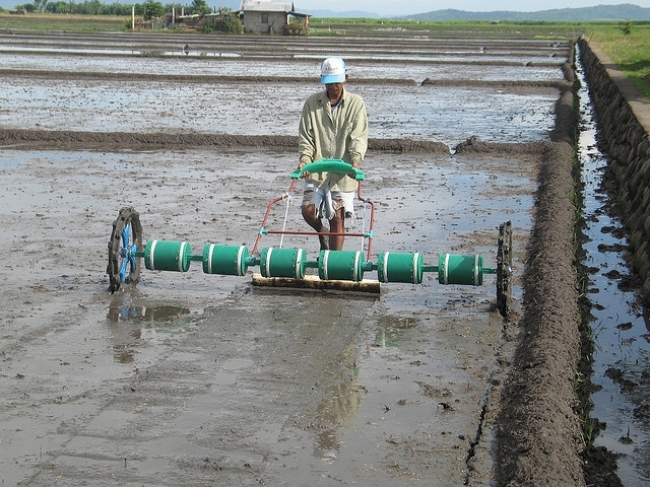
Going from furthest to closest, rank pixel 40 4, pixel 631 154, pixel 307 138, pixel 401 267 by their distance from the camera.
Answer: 1. pixel 40 4
2. pixel 631 154
3. pixel 307 138
4. pixel 401 267

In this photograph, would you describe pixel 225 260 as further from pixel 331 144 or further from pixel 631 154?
pixel 631 154

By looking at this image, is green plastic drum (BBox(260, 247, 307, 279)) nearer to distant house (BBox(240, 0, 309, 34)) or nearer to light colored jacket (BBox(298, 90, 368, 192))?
light colored jacket (BBox(298, 90, 368, 192))

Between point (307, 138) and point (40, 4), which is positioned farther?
point (40, 4)

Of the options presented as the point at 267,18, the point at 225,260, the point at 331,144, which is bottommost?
Answer: the point at 225,260

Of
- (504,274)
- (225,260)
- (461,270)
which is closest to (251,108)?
(225,260)

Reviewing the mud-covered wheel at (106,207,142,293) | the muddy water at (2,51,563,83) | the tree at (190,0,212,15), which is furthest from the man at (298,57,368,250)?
the tree at (190,0,212,15)

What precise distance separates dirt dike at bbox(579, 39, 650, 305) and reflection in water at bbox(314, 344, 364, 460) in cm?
322

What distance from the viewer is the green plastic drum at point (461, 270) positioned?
679cm

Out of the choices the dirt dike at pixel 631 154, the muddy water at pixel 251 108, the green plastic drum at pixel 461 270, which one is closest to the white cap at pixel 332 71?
the green plastic drum at pixel 461 270

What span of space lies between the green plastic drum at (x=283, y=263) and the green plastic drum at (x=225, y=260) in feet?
0.46

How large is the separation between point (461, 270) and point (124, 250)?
Answer: 7.91 feet

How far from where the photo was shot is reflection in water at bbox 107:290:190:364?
6.05 meters

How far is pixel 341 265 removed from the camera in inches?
268

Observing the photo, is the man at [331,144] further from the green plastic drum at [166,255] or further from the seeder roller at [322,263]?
the green plastic drum at [166,255]
